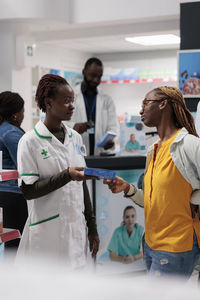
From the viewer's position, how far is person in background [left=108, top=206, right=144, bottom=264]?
4.54 metres

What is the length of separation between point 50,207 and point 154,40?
7.50 metres

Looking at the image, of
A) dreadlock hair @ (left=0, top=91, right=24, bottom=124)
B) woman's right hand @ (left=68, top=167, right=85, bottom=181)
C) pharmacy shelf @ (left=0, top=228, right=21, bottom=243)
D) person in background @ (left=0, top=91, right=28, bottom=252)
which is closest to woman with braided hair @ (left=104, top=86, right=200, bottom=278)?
woman's right hand @ (left=68, top=167, right=85, bottom=181)

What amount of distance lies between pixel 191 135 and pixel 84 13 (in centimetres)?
534

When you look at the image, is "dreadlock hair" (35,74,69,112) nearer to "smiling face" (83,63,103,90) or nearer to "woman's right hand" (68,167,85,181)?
"woman's right hand" (68,167,85,181)

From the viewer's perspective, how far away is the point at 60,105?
2314 millimetres

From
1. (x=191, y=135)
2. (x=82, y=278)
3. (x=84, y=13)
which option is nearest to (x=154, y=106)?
(x=191, y=135)

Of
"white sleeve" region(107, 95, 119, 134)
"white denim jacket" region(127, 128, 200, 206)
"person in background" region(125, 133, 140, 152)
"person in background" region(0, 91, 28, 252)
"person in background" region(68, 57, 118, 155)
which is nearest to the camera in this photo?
"white denim jacket" region(127, 128, 200, 206)

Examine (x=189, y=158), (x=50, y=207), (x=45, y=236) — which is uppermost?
(x=189, y=158)

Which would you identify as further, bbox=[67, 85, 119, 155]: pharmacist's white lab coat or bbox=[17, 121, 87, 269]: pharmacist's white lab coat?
bbox=[67, 85, 119, 155]: pharmacist's white lab coat

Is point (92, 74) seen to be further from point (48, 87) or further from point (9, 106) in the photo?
point (48, 87)

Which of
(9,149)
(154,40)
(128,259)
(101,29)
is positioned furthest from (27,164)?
(154,40)

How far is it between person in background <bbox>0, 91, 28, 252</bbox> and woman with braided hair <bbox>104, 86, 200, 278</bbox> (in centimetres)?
107

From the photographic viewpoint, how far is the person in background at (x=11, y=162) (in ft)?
10.1

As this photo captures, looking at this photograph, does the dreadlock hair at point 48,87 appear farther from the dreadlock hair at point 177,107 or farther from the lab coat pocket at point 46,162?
the dreadlock hair at point 177,107
